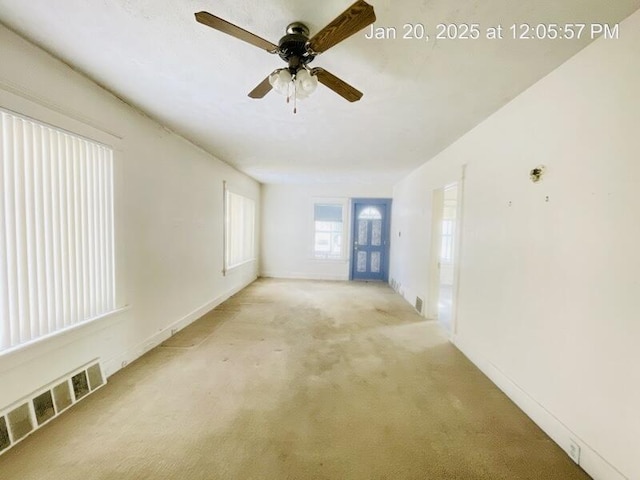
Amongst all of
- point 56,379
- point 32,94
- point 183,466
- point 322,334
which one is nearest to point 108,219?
point 32,94

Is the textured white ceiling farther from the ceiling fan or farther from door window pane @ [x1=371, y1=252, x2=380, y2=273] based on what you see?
door window pane @ [x1=371, y1=252, x2=380, y2=273]

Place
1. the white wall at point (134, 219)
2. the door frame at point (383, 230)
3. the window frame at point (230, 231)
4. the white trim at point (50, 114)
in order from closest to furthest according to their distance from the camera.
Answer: the white trim at point (50, 114)
the white wall at point (134, 219)
the window frame at point (230, 231)
the door frame at point (383, 230)

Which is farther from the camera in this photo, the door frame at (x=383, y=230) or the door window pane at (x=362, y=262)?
the door window pane at (x=362, y=262)

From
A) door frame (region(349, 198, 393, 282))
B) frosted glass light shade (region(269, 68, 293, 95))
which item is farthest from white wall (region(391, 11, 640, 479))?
door frame (region(349, 198, 393, 282))

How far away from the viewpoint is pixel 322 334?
3.31 metres

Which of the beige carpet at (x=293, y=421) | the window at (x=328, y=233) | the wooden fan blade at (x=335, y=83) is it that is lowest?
the beige carpet at (x=293, y=421)

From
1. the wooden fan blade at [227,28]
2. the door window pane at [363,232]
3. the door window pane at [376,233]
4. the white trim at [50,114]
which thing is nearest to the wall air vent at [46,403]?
the white trim at [50,114]

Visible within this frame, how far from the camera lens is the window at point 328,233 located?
6828 mm

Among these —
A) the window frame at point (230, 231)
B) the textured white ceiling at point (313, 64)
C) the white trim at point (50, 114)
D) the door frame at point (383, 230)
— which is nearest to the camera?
the textured white ceiling at point (313, 64)

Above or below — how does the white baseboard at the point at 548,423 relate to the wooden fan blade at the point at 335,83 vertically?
below

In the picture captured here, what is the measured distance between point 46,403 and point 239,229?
418 cm

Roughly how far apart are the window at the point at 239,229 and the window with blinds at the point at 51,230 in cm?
252

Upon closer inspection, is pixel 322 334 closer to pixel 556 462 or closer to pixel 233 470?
pixel 233 470

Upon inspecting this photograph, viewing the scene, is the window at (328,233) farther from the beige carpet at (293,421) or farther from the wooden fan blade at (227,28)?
the wooden fan blade at (227,28)
